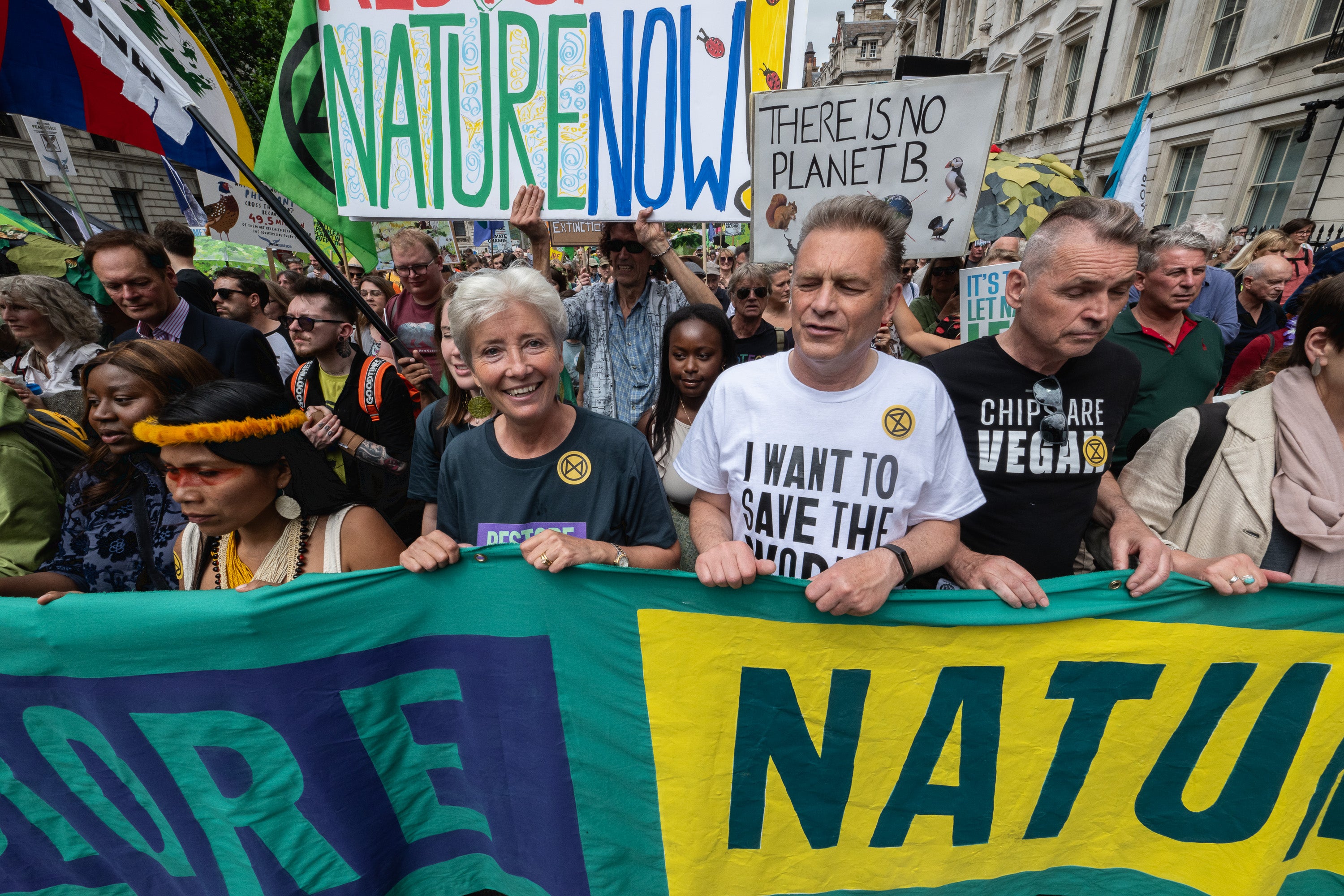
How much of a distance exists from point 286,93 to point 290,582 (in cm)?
239

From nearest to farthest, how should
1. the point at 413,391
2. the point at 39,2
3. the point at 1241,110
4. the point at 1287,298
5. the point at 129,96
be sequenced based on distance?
the point at 39,2
the point at 129,96
the point at 413,391
the point at 1287,298
the point at 1241,110

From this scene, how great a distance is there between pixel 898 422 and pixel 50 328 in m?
4.53

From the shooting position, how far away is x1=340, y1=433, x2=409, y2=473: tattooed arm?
9.56 ft

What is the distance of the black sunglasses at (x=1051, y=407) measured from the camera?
181 cm

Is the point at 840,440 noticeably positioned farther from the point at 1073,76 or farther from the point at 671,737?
the point at 1073,76

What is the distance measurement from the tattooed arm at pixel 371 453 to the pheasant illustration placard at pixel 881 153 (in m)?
2.11

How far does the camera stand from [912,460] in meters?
1.56

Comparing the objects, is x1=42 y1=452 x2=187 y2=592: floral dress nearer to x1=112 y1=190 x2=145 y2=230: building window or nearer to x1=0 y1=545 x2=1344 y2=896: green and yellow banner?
x1=0 y1=545 x2=1344 y2=896: green and yellow banner

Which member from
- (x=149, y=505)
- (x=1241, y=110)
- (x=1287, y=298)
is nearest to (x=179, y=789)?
(x=149, y=505)

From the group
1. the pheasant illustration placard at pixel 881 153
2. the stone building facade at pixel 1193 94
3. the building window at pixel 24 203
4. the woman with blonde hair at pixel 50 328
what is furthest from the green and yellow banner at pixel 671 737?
the building window at pixel 24 203

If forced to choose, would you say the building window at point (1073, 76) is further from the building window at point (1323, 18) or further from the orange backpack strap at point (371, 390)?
the orange backpack strap at point (371, 390)

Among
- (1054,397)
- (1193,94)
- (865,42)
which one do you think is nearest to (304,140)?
(1054,397)

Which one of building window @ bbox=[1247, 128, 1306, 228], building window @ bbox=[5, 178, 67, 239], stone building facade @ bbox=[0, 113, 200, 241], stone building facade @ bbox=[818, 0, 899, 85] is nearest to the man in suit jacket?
building window @ bbox=[1247, 128, 1306, 228]

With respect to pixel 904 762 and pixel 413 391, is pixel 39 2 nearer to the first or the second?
pixel 413 391
